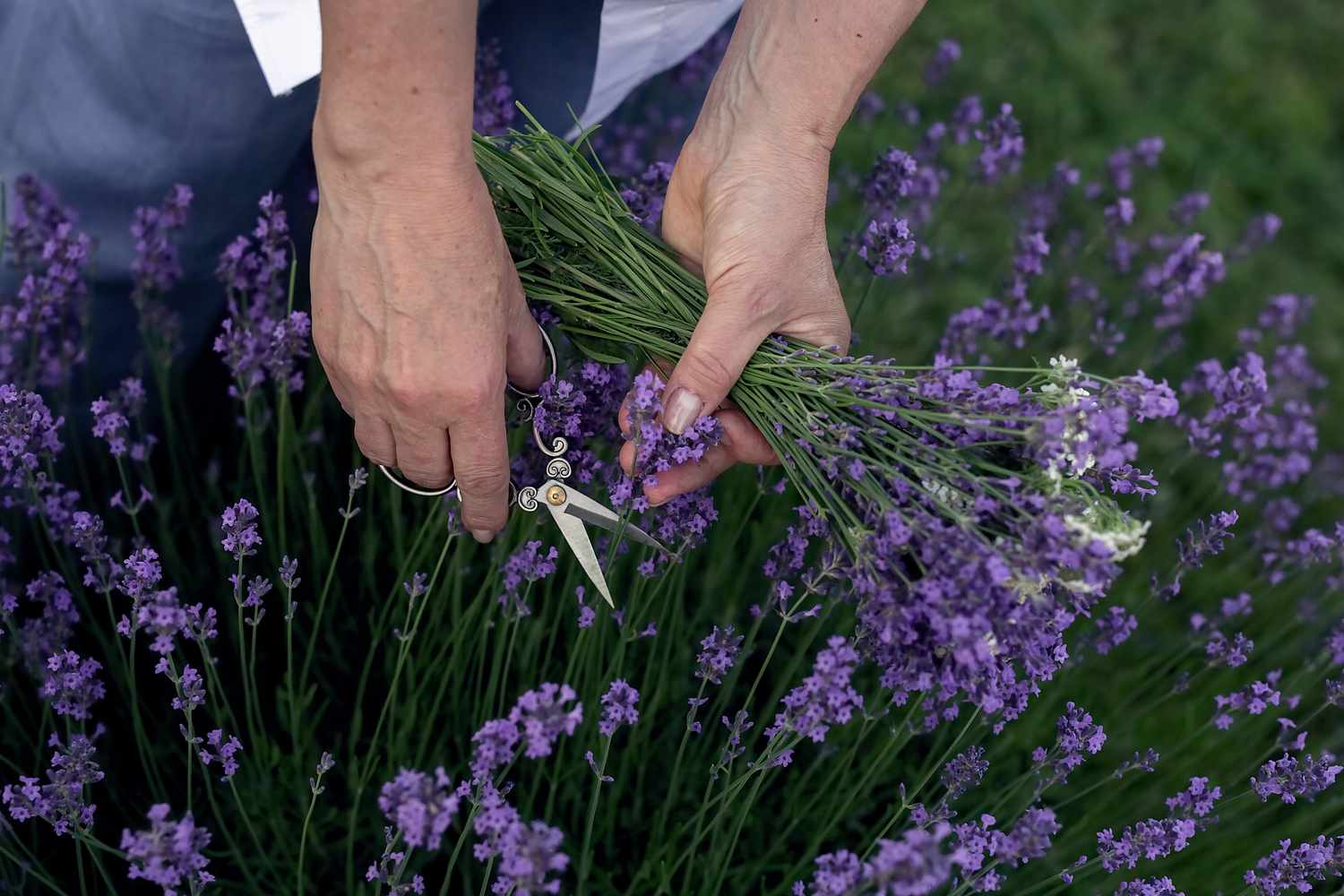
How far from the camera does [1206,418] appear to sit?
227 cm

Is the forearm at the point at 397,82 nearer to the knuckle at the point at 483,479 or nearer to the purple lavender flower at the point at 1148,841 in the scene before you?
the knuckle at the point at 483,479

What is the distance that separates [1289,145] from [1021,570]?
415 centimetres

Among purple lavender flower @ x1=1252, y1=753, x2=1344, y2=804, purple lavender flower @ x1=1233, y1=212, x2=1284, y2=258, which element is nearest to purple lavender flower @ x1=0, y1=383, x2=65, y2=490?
purple lavender flower @ x1=1252, y1=753, x2=1344, y2=804

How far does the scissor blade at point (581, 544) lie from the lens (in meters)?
1.72

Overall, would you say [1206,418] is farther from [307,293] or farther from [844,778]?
[307,293]

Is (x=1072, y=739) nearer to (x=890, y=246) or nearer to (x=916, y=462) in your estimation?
(x=916, y=462)

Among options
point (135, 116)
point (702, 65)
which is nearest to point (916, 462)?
point (135, 116)

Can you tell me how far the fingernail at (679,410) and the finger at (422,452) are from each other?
0.33 m

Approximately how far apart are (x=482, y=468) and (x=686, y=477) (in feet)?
0.99

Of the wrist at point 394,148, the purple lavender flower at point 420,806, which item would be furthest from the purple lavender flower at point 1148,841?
the wrist at point 394,148

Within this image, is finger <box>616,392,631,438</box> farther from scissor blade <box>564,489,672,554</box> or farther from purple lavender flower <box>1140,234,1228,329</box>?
purple lavender flower <box>1140,234,1228,329</box>

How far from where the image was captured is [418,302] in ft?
5.07

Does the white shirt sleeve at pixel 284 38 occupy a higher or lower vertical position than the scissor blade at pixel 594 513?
higher

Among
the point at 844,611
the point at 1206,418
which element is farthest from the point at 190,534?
the point at 1206,418
